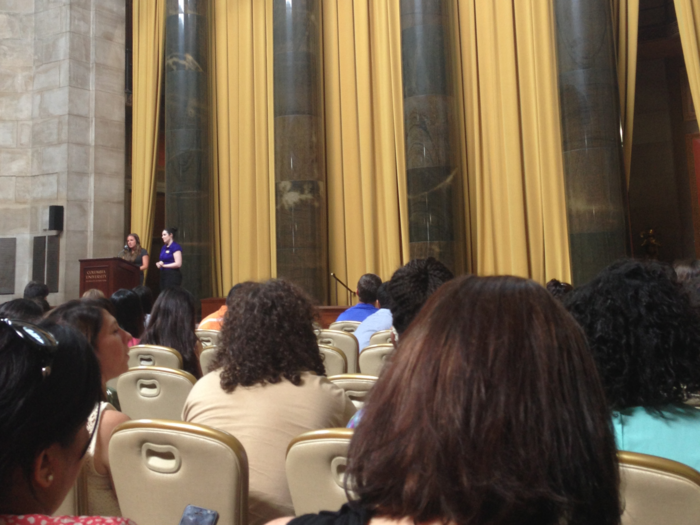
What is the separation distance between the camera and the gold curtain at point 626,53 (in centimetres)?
806

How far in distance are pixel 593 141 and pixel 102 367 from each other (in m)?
6.55

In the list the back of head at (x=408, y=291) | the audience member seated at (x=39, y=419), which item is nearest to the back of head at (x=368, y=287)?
the back of head at (x=408, y=291)

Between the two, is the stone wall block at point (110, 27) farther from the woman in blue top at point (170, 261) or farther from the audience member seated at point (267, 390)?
the audience member seated at point (267, 390)

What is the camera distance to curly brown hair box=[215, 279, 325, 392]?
7.54ft

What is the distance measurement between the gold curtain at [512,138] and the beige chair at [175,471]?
24.0ft

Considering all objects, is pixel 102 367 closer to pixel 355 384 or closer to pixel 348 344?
pixel 355 384

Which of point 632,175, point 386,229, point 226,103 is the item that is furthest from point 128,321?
point 632,175

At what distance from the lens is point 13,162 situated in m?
11.6

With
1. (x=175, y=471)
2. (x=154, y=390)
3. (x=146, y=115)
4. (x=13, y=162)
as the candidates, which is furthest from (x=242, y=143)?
(x=175, y=471)

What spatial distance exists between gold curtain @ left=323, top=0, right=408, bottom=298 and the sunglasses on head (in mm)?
8554

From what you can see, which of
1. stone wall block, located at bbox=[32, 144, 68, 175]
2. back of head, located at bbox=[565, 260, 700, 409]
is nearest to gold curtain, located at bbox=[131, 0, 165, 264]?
stone wall block, located at bbox=[32, 144, 68, 175]

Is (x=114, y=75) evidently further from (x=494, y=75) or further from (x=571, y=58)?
(x=571, y=58)

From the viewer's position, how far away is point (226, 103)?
11.1 m

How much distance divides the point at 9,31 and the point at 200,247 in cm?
561
